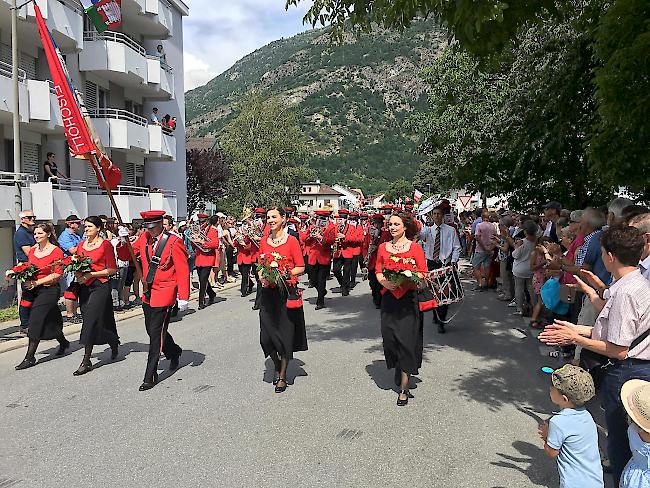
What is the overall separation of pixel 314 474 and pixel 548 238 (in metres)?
7.12

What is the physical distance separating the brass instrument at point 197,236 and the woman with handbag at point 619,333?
33.8ft

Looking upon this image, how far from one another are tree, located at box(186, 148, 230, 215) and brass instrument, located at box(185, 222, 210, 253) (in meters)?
25.4

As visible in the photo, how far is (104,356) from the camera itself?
8570 millimetres

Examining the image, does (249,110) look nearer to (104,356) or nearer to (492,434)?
(104,356)

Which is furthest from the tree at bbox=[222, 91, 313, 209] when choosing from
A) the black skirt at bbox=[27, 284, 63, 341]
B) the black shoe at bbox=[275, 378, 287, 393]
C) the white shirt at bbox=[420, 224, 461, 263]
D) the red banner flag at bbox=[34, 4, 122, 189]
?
the black shoe at bbox=[275, 378, 287, 393]

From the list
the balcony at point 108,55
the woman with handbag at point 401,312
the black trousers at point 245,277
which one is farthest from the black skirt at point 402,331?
the balcony at point 108,55

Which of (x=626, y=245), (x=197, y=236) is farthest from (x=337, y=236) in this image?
(x=626, y=245)

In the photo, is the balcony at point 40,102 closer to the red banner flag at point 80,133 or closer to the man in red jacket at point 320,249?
the red banner flag at point 80,133

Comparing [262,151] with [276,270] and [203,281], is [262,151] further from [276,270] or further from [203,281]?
[276,270]

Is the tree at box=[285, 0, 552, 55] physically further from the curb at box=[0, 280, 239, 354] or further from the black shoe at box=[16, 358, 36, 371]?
the curb at box=[0, 280, 239, 354]

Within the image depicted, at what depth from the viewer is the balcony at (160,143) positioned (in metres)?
23.9

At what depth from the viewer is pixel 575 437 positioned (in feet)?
11.2

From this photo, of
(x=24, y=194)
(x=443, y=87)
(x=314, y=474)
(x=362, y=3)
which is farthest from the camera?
(x=443, y=87)

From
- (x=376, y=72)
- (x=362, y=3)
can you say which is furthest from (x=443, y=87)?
(x=376, y=72)
